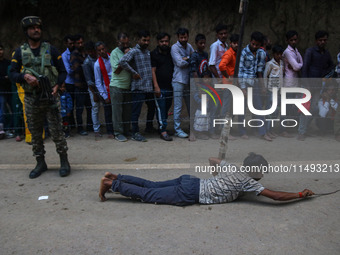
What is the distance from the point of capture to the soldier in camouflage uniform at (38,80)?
4.47m

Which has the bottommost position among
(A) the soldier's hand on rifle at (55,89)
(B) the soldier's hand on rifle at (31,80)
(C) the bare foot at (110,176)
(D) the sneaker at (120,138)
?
(D) the sneaker at (120,138)

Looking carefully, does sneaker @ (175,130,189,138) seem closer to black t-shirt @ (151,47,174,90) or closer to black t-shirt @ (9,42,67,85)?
black t-shirt @ (151,47,174,90)

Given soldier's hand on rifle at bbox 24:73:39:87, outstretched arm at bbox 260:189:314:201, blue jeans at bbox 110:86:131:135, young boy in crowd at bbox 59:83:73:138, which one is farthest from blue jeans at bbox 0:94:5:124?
outstretched arm at bbox 260:189:314:201

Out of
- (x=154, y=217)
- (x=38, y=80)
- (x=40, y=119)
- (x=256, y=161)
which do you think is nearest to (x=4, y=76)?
(x=40, y=119)

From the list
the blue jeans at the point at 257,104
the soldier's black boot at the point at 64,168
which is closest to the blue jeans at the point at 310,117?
the blue jeans at the point at 257,104

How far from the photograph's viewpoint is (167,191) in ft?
12.5

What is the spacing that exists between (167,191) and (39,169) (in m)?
2.06

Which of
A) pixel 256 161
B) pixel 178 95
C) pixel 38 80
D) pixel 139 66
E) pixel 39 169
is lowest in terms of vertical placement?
pixel 39 169

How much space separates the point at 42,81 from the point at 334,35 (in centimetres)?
785

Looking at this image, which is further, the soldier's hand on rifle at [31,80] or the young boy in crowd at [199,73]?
the young boy in crowd at [199,73]

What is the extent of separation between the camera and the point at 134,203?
12.9 ft

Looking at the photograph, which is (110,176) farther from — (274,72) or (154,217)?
(274,72)

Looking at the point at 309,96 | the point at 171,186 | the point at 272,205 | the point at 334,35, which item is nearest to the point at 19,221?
the point at 171,186

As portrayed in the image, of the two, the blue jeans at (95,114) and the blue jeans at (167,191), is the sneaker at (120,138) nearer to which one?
the blue jeans at (95,114)
